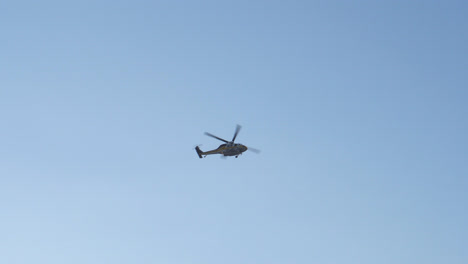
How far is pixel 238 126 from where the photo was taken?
16688 centimetres

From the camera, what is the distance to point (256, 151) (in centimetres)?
16038

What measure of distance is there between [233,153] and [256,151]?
644 cm

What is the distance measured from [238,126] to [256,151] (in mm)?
10665

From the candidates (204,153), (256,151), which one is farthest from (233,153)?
(204,153)

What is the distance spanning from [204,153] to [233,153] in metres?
17.2

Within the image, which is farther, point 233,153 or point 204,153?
point 204,153

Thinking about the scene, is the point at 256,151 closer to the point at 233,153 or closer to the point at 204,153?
the point at 233,153

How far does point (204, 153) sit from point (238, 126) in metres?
14.7

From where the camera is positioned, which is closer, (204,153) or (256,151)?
(256,151)

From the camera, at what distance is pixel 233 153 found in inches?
6265

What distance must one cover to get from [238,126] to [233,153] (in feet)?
35.5

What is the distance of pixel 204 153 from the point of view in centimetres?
17400
